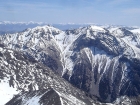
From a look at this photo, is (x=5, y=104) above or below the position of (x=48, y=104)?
below

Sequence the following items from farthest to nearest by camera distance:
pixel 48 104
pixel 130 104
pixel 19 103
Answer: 1. pixel 130 104
2. pixel 19 103
3. pixel 48 104

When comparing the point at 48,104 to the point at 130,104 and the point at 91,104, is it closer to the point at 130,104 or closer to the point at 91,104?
the point at 91,104

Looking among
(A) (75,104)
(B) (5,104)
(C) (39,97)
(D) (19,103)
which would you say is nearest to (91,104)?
(A) (75,104)

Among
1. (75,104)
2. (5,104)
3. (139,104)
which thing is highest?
(139,104)

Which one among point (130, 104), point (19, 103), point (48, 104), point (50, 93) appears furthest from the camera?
point (130, 104)

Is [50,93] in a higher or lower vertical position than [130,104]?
higher

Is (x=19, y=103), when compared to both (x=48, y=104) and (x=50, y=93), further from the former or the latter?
(x=48, y=104)

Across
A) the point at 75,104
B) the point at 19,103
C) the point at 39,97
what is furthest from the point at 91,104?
the point at 19,103

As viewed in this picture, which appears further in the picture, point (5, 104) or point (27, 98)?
point (5, 104)

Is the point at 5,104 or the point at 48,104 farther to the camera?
the point at 5,104
